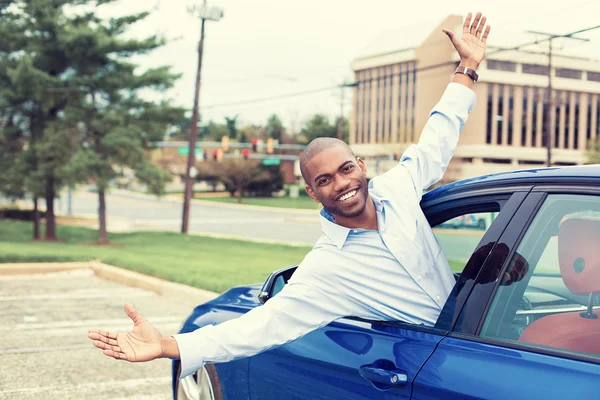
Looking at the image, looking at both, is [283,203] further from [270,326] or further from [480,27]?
[270,326]

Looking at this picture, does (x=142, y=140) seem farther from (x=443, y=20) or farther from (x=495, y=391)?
(x=443, y=20)

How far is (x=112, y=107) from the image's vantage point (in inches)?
922

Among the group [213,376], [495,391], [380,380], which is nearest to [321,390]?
[380,380]

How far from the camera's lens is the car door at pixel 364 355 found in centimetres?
234

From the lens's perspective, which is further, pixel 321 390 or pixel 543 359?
pixel 321 390

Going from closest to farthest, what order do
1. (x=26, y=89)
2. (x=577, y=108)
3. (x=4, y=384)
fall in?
(x=4, y=384)
(x=26, y=89)
(x=577, y=108)

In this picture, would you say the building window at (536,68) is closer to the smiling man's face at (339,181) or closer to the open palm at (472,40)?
the open palm at (472,40)

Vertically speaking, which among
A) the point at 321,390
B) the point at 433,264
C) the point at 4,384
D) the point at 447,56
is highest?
the point at 447,56

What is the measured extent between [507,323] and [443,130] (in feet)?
3.52

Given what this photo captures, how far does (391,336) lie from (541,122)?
72.4 m

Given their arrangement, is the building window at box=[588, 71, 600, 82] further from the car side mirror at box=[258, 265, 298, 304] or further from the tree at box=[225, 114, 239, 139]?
the tree at box=[225, 114, 239, 139]

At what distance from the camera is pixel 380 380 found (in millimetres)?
2381

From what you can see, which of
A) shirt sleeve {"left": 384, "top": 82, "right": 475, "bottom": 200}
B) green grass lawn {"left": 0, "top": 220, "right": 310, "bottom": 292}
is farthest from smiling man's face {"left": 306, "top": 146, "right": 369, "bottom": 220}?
green grass lawn {"left": 0, "top": 220, "right": 310, "bottom": 292}

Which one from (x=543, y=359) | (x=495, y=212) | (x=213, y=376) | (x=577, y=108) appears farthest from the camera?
(x=577, y=108)
